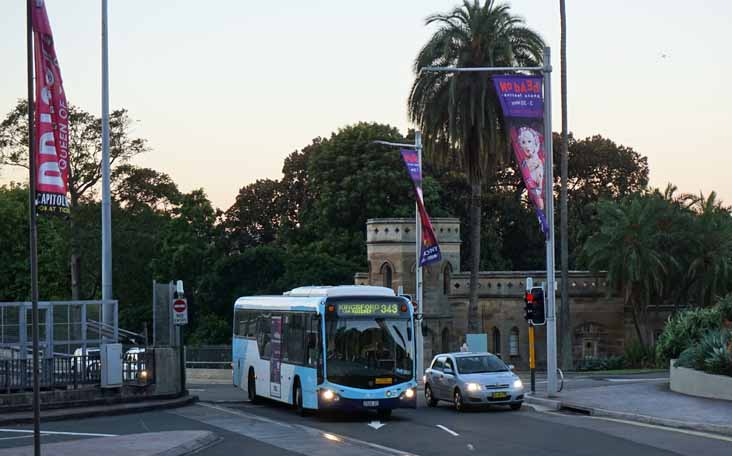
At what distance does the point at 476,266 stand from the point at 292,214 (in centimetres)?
3666

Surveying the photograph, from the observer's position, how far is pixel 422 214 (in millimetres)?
42344

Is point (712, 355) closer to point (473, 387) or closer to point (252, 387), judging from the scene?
point (473, 387)

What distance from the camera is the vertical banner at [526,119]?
29.9 metres

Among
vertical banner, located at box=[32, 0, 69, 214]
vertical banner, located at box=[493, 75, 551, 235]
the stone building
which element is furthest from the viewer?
the stone building

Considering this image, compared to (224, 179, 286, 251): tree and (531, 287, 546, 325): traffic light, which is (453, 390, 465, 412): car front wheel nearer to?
(531, 287, 546, 325): traffic light

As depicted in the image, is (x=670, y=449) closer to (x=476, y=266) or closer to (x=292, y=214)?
(x=476, y=266)

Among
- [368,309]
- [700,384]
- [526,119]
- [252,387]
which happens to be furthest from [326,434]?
[700,384]

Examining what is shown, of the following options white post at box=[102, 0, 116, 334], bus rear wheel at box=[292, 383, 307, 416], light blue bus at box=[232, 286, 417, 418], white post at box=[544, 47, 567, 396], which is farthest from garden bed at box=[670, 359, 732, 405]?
white post at box=[102, 0, 116, 334]

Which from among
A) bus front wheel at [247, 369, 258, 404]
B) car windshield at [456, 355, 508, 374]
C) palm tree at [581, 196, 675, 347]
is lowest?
bus front wheel at [247, 369, 258, 404]

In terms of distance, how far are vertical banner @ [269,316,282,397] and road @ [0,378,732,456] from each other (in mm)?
634

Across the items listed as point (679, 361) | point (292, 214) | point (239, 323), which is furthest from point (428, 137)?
point (292, 214)

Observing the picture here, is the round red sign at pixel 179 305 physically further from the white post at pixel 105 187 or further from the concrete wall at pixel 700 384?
the concrete wall at pixel 700 384

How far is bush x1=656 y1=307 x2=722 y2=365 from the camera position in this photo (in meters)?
34.9

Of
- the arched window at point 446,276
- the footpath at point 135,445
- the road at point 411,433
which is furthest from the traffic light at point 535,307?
the arched window at point 446,276
